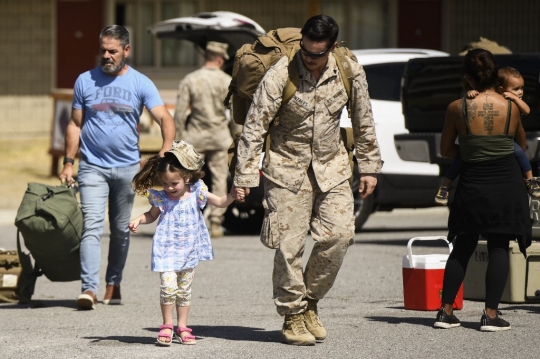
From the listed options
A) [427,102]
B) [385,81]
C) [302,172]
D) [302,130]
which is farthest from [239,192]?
[385,81]

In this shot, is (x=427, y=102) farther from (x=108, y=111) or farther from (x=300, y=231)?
(x=300, y=231)

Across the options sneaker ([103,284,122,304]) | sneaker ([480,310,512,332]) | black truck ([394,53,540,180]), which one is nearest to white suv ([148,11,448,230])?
black truck ([394,53,540,180])

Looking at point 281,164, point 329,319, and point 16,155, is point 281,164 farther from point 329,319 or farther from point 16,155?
point 16,155

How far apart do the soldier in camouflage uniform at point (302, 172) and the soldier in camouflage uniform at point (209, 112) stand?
20.2ft

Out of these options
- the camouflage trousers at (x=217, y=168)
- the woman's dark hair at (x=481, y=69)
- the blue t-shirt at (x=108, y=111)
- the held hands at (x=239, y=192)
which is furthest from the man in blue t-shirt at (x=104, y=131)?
the camouflage trousers at (x=217, y=168)

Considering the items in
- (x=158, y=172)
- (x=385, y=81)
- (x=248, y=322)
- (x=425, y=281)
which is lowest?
(x=248, y=322)

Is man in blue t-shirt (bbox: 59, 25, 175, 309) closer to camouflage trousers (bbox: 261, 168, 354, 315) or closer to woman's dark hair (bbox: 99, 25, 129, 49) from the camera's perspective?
woman's dark hair (bbox: 99, 25, 129, 49)

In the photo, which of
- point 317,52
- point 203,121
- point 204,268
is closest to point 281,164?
point 317,52

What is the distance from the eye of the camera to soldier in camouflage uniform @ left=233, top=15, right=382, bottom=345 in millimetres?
6926

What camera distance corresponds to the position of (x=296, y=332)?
23.1 feet

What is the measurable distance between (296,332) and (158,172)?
3.91 ft

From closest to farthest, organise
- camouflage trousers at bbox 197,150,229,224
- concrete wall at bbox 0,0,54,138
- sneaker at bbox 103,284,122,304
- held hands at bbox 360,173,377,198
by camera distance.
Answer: held hands at bbox 360,173,377,198 → sneaker at bbox 103,284,122,304 → camouflage trousers at bbox 197,150,229,224 → concrete wall at bbox 0,0,54,138

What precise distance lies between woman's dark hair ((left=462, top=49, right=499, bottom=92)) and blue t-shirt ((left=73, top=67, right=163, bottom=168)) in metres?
2.45

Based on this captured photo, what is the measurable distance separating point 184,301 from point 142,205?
948 centimetres
